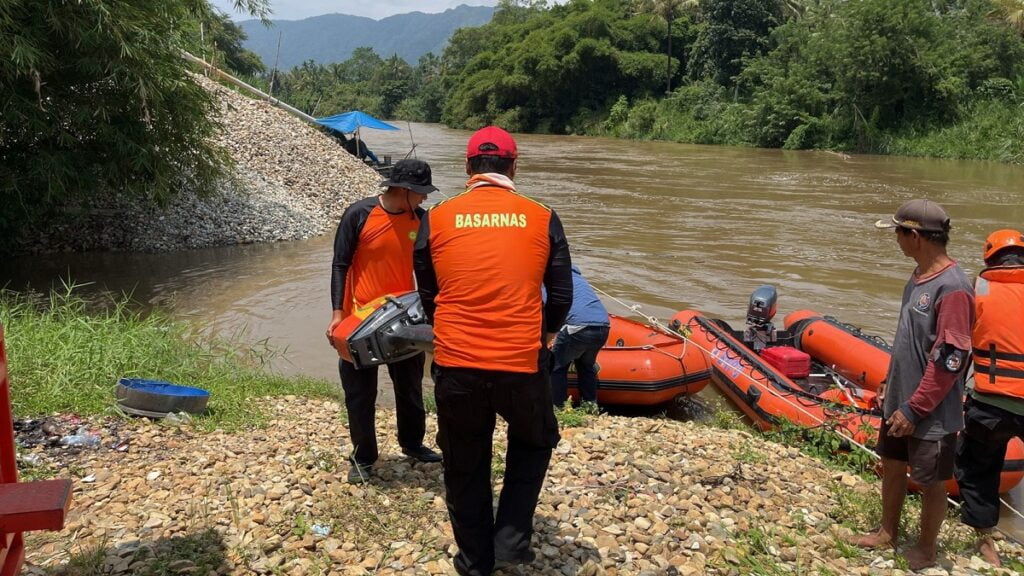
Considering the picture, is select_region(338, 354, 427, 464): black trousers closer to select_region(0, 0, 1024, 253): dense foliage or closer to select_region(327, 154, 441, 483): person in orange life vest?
select_region(327, 154, 441, 483): person in orange life vest

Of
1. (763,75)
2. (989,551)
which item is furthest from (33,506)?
(763,75)

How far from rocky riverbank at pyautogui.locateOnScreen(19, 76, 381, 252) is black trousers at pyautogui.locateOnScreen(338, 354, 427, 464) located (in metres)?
9.73

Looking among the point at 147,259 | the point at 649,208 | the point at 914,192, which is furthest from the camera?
the point at 914,192

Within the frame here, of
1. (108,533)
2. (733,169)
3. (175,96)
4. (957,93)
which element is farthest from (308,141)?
(957,93)

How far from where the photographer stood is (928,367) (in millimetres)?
3309

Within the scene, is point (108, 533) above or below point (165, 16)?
below

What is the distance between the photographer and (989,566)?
3.73m

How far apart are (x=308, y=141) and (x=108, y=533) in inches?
676

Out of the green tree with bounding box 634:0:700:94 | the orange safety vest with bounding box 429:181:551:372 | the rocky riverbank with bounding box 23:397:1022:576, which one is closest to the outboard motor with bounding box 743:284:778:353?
the rocky riverbank with bounding box 23:397:1022:576

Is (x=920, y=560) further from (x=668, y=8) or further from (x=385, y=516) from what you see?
(x=668, y=8)

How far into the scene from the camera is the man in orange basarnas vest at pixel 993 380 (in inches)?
146

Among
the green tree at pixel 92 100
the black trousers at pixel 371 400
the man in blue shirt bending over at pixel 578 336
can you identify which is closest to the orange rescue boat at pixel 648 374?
the man in blue shirt bending over at pixel 578 336

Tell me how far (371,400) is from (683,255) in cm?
1060

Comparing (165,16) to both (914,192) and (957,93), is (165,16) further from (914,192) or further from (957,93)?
(957,93)
